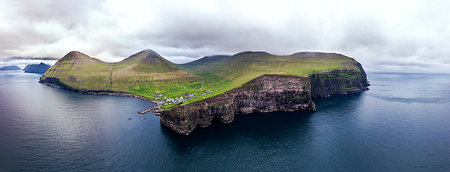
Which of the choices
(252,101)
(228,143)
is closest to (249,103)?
(252,101)

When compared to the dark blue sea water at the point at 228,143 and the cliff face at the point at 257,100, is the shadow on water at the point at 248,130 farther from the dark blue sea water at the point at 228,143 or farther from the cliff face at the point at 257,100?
the cliff face at the point at 257,100

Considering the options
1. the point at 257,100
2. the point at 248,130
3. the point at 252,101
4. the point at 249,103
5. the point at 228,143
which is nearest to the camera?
the point at 228,143

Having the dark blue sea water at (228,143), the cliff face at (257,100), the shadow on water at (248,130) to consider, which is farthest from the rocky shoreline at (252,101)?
the dark blue sea water at (228,143)

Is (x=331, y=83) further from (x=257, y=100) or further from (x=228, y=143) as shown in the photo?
(x=228, y=143)

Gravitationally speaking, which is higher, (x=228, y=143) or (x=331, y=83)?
(x=331, y=83)

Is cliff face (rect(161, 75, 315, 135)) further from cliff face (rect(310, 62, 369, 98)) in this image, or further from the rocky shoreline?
cliff face (rect(310, 62, 369, 98))
